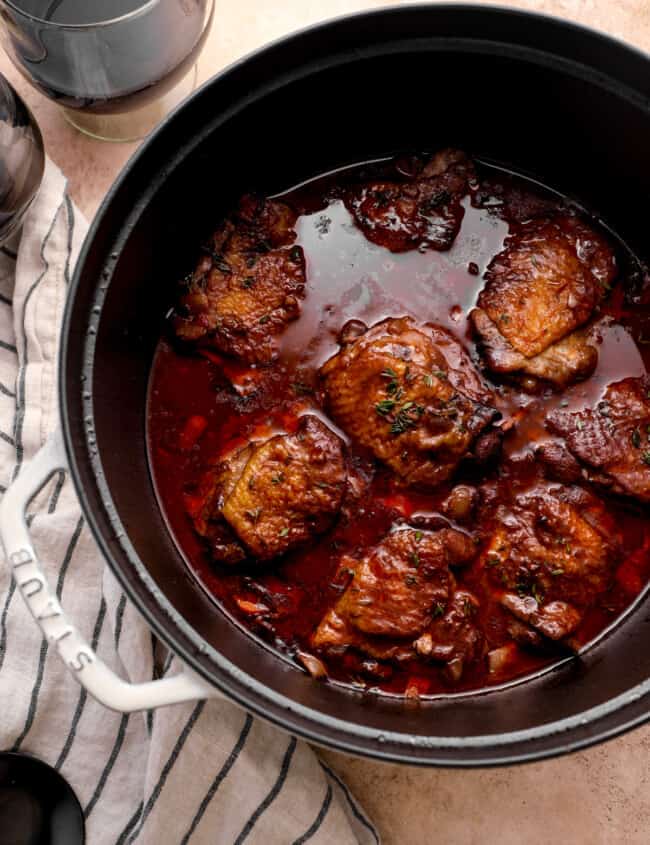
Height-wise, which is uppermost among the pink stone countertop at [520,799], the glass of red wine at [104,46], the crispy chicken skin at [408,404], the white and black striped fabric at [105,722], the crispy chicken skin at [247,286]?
the glass of red wine at [104,46]

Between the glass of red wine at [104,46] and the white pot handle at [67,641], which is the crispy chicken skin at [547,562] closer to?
the white pot handle at [67,641]

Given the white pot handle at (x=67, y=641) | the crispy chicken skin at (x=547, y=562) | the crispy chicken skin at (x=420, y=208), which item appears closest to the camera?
the white pot handle at (x=67, y=641)

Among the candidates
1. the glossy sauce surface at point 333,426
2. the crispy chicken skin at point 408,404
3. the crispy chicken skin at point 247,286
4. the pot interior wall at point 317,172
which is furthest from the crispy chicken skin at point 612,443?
the crispy chicken skin at point 247,286

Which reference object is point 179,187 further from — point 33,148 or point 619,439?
point 619,439

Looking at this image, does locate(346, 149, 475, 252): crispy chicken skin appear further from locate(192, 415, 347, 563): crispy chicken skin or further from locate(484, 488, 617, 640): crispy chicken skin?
locate(484, 488, 617, 640): crispy chicken skin

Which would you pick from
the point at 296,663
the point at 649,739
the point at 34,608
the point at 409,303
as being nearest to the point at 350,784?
the point at 296,663

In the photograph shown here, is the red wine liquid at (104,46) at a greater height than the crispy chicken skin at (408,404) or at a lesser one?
greater

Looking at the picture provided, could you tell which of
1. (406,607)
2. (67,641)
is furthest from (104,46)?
(406,607)
